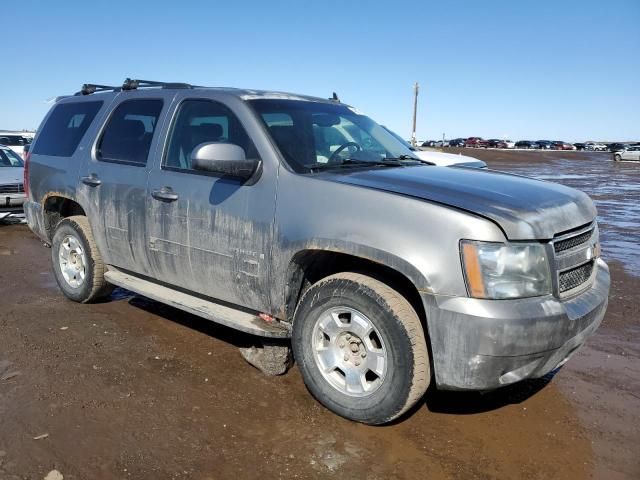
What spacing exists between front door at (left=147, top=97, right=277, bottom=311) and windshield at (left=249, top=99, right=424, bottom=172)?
21 cm

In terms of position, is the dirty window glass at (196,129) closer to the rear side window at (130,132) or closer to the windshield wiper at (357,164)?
the rear side window at (130,132)

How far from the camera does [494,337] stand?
273cm

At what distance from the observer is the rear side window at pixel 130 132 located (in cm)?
443

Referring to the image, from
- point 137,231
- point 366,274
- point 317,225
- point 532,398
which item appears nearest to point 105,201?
point 137,231

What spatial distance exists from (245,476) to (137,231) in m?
2.28

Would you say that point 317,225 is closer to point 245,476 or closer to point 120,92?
point 245,476

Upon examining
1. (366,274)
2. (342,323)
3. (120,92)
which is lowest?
(342,323)

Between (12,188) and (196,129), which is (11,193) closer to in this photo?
(12,188)

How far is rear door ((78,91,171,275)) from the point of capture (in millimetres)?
4340

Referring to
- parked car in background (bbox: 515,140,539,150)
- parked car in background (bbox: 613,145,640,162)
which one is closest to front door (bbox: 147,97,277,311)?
parked car in background (bbox: 613,145,640,162)

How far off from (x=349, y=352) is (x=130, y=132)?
2.75 meters

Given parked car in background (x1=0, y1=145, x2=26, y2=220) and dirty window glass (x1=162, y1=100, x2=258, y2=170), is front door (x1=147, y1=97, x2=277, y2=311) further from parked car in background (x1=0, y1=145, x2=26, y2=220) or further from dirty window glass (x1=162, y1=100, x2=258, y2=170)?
parked car in background (x1=0, y1=145, x2=26, y2=220)

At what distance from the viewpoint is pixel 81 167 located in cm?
493

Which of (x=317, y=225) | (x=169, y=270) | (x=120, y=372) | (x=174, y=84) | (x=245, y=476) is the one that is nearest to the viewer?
(x=245, y=476)
